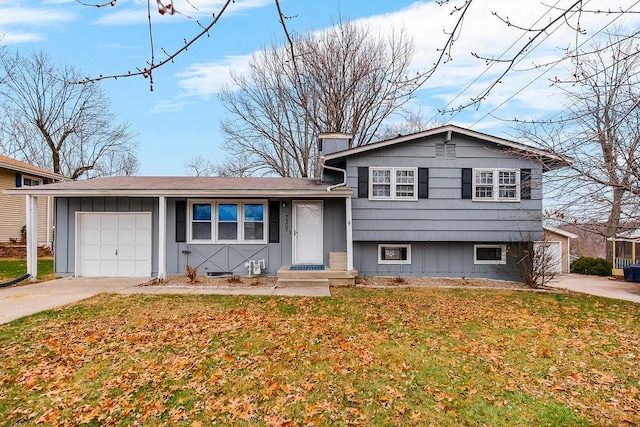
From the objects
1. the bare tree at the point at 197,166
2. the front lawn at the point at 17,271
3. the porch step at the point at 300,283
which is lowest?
the front lawn at the point at 17,271

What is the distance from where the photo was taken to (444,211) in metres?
9.97

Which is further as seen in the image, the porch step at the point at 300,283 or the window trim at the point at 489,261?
the window trim at the point at 489,261

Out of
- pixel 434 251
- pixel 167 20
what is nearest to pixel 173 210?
pixel 434 251

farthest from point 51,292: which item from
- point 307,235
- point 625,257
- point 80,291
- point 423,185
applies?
point 625,257

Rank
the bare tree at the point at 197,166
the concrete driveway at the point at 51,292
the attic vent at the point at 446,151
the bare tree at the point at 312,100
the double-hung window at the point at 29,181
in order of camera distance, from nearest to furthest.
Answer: the concrete driveway at the point at 51,292, the attic vent at the point at 446,151, the double-hung window at the point at 29,181, the bare tree at the point at 312,100, the bare tree at the point at 197,166

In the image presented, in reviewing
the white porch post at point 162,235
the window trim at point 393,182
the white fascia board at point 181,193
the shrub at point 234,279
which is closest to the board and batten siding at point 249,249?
the shrub at point 234,279

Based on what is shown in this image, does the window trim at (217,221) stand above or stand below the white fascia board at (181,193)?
below

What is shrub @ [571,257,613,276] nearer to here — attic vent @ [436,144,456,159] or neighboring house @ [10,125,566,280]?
neighboring house @ [10,125,566,280]

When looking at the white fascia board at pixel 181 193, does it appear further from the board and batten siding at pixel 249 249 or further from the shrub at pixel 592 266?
the shrub at pixel 592 266

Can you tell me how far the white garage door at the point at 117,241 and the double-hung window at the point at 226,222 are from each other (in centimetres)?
147

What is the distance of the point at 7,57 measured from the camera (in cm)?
2012

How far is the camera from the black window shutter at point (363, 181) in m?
9.98

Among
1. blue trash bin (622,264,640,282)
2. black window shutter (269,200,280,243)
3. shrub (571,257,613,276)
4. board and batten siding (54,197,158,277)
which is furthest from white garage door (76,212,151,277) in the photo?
shrub (571,257,613,276)

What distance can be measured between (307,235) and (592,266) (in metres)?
13.6
